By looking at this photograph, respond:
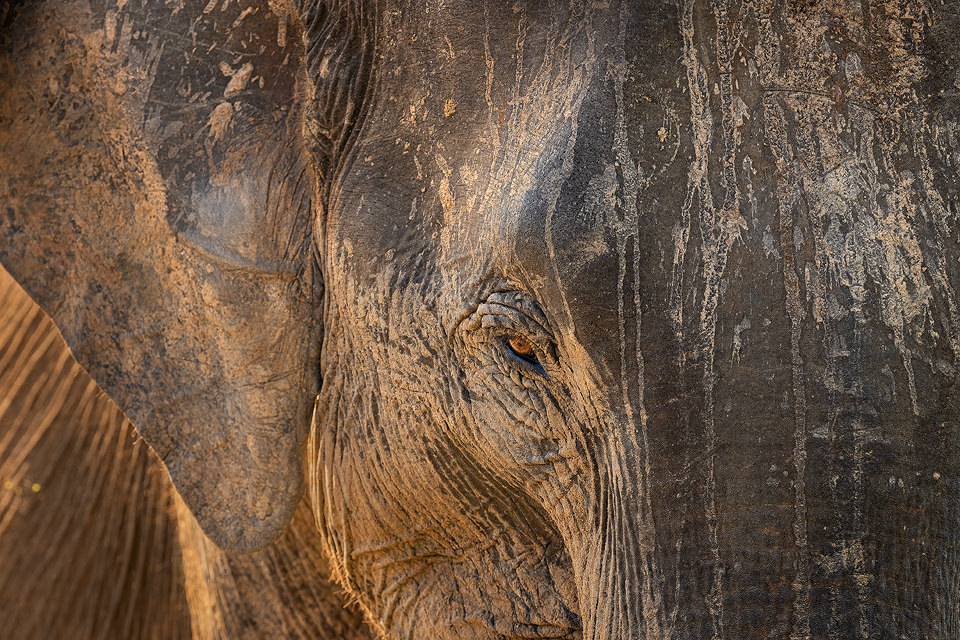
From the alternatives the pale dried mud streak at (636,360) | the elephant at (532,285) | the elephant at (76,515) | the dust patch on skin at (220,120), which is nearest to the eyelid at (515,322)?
the elephant at (532,285)

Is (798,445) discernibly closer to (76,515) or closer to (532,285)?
(532,285)

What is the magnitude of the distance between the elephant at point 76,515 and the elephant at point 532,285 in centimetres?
76

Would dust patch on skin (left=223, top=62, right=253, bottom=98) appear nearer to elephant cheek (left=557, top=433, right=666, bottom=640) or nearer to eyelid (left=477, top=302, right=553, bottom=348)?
eyelid (left=477, top=302, right=553, bottom=348)

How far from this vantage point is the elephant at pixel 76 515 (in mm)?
2523

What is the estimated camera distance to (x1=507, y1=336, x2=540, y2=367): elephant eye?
53.9 inches

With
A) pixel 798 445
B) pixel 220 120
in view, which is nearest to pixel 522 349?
pixel 798 445

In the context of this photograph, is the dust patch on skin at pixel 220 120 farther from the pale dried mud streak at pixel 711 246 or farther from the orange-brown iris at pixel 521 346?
the pale dried mud streak at pixel 711 246

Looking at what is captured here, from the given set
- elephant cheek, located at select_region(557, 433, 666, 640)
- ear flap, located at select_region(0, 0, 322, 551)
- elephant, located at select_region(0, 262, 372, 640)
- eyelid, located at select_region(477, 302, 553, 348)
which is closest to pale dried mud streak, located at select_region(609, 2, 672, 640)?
elephant cheek, located at select_region(557, 433, 666, 640)

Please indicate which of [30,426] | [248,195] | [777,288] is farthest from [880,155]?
[30,426]

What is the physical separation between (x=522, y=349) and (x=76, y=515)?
1.57 m

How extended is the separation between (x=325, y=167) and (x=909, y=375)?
859mm

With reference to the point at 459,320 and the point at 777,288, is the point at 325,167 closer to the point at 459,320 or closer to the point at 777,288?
the point at 459,320

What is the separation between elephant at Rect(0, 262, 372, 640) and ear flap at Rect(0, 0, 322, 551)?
668 mm

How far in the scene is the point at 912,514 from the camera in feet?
3.88
